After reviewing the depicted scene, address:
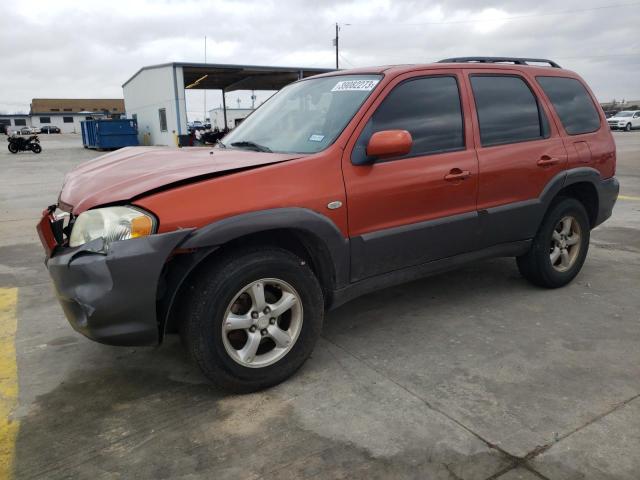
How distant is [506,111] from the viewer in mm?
3934

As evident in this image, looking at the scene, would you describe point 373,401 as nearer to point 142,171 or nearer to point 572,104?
Result: point 142,171

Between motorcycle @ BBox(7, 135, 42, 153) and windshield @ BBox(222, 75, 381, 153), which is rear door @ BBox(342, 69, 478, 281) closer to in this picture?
windshield @ BBox(222, 75, 381, 153)

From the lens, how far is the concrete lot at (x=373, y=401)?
92.2 inches

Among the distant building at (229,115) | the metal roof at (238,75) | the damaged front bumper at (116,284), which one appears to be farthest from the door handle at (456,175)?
the distant building at (229,115)

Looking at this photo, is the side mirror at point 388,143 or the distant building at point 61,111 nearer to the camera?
the side mirror at point 388,143

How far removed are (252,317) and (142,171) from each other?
3.32ft

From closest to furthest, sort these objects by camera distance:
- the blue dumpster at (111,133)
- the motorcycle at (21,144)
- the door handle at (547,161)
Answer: the door handle at (547,161) → the motorcycle at (21,144) → the blue dumpster at (111,133)

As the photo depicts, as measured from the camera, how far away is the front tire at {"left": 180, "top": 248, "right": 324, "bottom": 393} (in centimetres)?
266

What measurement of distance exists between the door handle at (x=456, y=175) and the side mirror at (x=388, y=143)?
23.4 inches

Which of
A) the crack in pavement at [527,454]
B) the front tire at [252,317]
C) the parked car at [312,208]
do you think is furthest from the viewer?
the front tire at [252,317]

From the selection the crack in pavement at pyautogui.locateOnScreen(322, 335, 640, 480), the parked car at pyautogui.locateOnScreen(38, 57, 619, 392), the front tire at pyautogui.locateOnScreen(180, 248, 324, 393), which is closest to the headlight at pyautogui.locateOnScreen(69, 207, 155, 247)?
the parked car at pyautogui.locateOnScreen(38, 57, 619, 392)

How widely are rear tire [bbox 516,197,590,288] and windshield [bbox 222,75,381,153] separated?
1970mm

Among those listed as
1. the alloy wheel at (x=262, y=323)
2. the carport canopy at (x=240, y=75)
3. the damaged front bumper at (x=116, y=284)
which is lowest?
the alloy wheel at (x=262, y=323)

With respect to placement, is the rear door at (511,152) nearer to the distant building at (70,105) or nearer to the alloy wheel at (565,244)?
the alloy wheel at (565,244)
